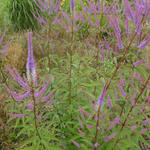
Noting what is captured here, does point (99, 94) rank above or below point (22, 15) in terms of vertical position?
below

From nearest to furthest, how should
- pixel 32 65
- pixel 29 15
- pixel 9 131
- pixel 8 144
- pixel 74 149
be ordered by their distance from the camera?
pixel 32 65 → pixel 74 149 → pixel 8 144 → pixel 9 131 → pixel 29 15

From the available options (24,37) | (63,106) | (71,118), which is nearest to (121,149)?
(71,118)

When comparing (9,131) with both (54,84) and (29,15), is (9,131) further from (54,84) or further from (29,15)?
(29,15)

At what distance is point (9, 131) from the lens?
10.7ft

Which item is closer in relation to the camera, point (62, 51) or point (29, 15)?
point (62, 51)

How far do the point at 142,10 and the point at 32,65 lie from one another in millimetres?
1097

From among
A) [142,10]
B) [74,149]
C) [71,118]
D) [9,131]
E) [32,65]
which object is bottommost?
[9,131]

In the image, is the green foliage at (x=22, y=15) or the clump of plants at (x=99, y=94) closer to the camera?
the clump of plants at (x=99, y=94)

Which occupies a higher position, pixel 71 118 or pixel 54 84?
pixel 54 84

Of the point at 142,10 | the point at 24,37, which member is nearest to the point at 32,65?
the point at 142,10

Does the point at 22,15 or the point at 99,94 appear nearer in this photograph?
the point at 99,94

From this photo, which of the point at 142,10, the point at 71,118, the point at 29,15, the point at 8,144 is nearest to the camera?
the point at 142,10

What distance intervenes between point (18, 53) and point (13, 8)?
8.43 ft

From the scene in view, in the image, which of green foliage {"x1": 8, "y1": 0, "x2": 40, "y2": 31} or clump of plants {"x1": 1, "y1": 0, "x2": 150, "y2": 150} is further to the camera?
green foliage {"x1": 8, "y1": 0, "x2": 40, "y2": 31}
